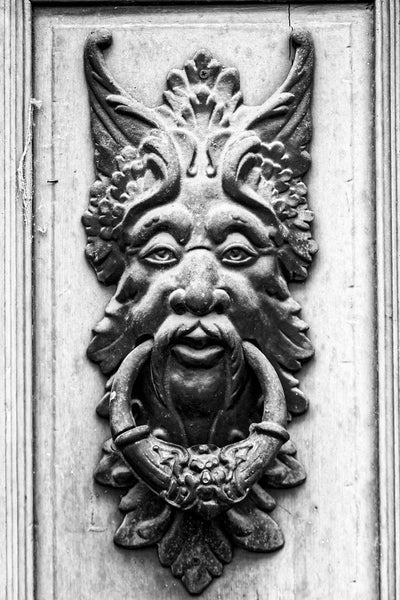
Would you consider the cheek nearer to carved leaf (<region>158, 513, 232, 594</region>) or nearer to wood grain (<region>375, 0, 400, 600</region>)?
wood grain (<region>375, 0, 400, 600</region>)

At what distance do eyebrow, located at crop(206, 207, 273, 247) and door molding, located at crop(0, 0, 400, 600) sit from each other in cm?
19

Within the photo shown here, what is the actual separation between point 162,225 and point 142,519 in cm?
45

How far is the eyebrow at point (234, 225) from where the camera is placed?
214 centimetres

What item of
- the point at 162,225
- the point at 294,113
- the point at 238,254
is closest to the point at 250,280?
the point at 238,254

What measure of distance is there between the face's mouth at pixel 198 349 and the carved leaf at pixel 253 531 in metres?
0.23

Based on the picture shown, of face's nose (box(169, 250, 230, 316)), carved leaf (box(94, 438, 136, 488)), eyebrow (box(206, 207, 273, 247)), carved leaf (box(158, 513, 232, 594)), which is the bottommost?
carved leaf (box(158, 513, 232, 594))

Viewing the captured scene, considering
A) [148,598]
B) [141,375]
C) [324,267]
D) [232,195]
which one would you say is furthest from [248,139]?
[148,598]

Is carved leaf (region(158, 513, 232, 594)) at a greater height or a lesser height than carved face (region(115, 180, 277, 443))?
lesser

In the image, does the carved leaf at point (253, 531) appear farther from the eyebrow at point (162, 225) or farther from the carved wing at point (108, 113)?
the carved wing at point (108, 113)

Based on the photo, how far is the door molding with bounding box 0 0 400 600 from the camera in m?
2.16

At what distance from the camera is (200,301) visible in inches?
82.4

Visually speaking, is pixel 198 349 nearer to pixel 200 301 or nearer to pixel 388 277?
pixel 200 301

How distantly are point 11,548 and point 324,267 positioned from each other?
64cm

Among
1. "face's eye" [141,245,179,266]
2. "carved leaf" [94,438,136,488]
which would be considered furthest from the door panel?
"face's eye" [141,245,179,266]
